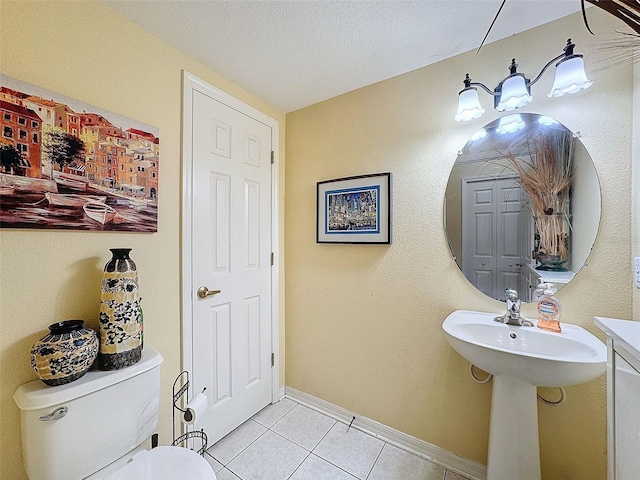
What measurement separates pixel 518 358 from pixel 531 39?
1.45 m

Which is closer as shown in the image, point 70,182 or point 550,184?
point 70,182

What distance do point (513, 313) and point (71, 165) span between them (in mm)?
2008

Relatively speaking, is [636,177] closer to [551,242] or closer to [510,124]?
[551,242]

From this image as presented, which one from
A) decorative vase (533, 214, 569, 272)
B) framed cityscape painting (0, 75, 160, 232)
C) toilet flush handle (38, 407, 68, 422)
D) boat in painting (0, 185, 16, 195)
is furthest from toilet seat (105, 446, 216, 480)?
decorative vase (533, 214, 569, 272)

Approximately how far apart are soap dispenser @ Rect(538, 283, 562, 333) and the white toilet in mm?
1469

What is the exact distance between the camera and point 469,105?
1.29 metres

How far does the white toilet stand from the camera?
2.79 feet

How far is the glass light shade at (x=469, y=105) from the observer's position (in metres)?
1.29

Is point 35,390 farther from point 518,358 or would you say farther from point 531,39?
point 531,39

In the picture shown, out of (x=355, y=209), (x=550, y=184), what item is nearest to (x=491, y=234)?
(x=550, y=184)

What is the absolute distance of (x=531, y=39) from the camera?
1266mm

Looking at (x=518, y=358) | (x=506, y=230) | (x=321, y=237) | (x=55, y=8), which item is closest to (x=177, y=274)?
(x=321, y=237)

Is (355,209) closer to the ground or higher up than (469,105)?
closer to the ground

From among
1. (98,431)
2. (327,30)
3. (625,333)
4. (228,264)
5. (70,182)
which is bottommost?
(98,431)
